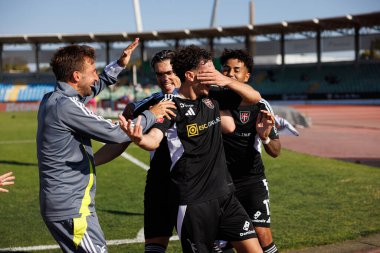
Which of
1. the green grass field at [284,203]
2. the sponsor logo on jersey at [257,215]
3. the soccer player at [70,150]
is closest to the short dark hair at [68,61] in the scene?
the soccer player at [70,150]

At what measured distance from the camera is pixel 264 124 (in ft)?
16.4

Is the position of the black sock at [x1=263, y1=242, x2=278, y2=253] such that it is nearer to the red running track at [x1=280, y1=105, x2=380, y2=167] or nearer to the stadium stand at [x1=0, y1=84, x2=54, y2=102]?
the red running track at [x1=280, y1=105, x2=380, y2=167]

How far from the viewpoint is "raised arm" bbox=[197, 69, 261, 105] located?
4188mm

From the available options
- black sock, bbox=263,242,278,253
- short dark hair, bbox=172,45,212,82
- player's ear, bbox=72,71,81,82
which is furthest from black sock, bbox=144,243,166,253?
player's ear, bbox=72,71,81,82

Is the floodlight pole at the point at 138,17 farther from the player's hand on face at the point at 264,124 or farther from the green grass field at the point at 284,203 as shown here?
the player's hand on face at the point at 264,124

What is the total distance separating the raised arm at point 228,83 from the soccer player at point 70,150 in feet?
1.46

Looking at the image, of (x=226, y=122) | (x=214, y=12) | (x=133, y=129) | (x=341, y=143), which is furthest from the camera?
(x=214, y=12)

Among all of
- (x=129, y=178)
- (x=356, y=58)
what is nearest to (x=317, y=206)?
(x=129, y=178)

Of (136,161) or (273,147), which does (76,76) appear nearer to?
(273,147)

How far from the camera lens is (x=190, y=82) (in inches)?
169

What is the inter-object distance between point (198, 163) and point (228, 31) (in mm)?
62663

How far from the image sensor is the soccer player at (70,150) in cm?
401

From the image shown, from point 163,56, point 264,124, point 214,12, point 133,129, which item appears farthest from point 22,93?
point 133,129

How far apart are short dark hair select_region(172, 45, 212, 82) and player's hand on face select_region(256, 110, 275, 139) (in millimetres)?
892
